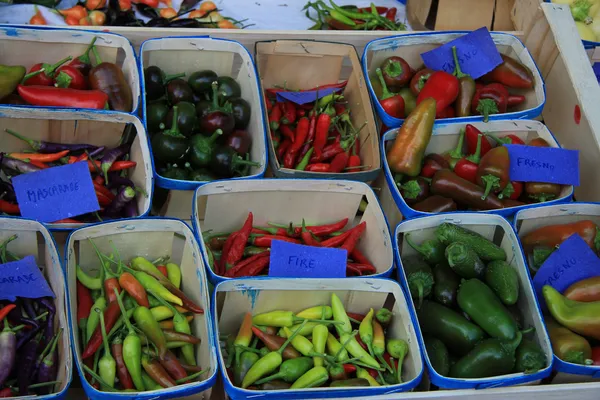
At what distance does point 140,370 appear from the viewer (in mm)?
1844

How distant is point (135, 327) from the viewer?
191 cm

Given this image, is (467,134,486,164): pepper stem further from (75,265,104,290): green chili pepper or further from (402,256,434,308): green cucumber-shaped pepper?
(75,265,104,290): green chili pepper

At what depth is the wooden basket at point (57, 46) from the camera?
2.58 meters

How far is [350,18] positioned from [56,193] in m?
1.86

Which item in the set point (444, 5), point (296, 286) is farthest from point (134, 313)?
point (444, 5)

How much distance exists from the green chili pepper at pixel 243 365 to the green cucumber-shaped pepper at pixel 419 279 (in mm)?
522

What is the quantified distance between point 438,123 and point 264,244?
0.83 metres

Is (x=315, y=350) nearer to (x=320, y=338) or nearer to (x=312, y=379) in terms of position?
(x=320, y=338)

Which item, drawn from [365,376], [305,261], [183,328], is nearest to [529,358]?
[365,376]

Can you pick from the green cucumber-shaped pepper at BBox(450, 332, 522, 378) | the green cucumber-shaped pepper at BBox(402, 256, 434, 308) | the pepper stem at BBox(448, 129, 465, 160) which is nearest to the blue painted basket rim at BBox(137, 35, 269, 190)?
the green cucumber-shaped pepper at BBox(402, 256, 434, 308)

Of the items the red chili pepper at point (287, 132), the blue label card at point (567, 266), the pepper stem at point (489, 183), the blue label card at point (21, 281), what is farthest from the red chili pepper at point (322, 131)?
the blue label card at point (21, 281)

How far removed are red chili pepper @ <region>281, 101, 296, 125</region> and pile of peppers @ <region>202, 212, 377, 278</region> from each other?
21.7 inches

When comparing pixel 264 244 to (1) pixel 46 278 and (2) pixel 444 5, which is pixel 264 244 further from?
(2) pixel 444 5

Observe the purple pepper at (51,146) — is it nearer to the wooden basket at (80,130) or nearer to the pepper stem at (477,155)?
the wooden basket at (80,130)
